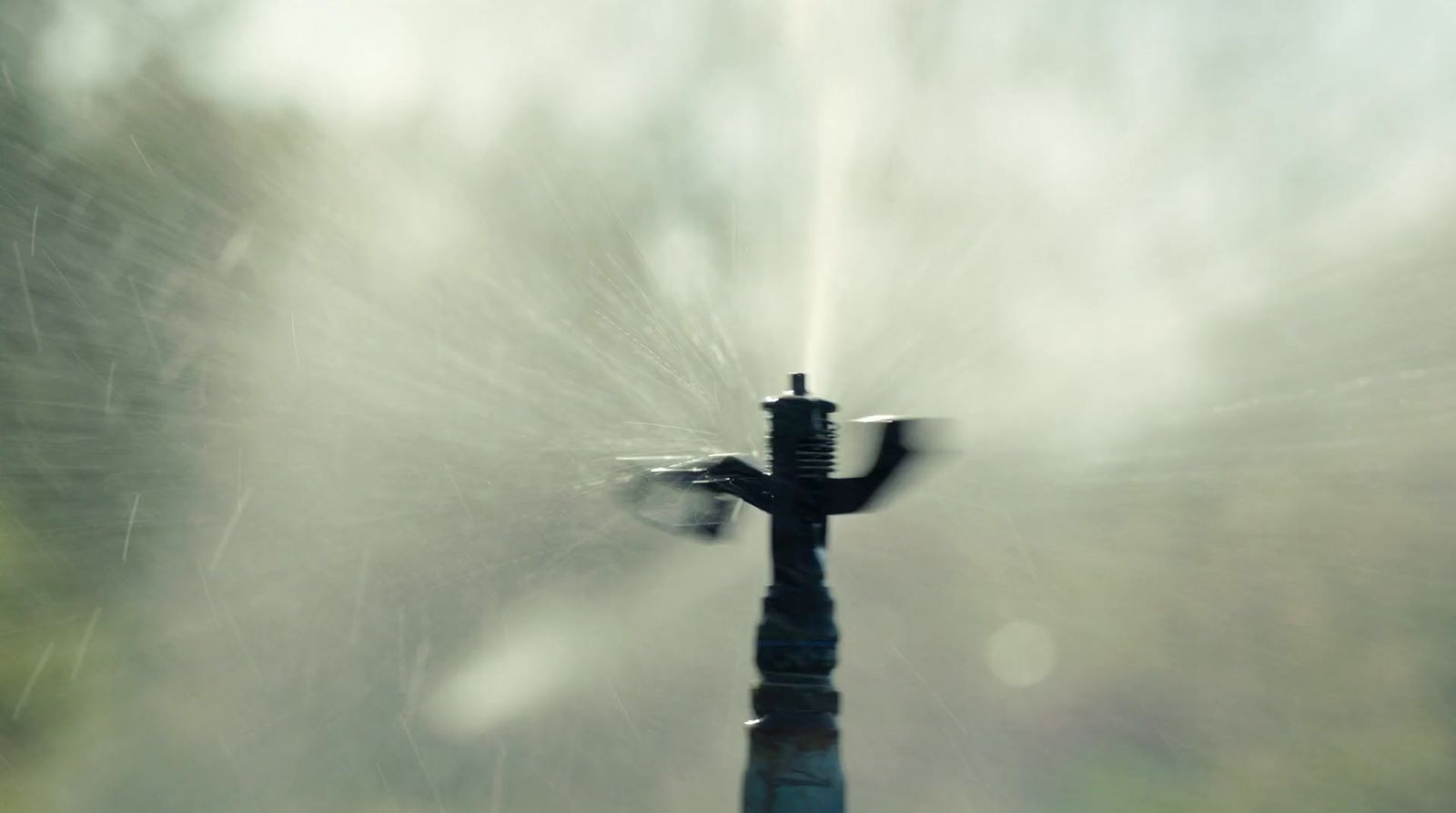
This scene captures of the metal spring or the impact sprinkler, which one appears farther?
the metal spring

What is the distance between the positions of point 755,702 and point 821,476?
1.63ft

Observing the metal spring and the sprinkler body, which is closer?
the sprinkler body

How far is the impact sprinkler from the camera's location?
2963 mm

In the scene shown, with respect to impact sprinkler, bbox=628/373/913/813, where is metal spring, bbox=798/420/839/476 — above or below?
above

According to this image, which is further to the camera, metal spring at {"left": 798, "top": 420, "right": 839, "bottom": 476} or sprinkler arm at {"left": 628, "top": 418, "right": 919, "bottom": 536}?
metal spring at {"left": 798, "top": 420, "right": 839, "bottom": 476}

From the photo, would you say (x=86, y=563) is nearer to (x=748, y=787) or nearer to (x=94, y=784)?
(x=94, y=784)

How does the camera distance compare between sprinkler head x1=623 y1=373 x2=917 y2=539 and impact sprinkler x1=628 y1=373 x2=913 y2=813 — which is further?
sprinkler head x1=623 y1=373 x2=917 y2=539

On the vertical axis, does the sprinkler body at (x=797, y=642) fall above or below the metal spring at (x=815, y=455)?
below

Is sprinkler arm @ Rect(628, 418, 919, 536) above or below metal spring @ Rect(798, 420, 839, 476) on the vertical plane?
below

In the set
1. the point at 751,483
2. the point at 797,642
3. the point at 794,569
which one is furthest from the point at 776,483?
the point at 797,642

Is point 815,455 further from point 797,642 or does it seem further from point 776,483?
point 797,642

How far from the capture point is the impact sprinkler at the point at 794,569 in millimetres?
2963

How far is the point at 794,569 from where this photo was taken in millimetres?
3092

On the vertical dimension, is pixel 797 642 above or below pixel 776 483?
below
